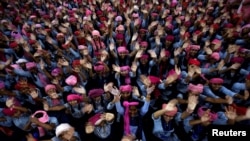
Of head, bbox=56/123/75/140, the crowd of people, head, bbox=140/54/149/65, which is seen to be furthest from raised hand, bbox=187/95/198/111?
head, bbox=56/123/75/140

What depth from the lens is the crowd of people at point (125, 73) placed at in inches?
132

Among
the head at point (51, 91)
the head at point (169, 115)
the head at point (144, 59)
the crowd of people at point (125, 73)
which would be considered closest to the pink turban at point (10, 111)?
the crowd of people at point (125, 73)

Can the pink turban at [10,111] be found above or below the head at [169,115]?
above

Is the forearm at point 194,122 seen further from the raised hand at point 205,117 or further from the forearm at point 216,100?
the forearm at point 216,100

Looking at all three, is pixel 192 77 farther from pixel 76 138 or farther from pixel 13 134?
pixel 13 134

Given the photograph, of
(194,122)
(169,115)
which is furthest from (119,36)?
Answer: (194,122)

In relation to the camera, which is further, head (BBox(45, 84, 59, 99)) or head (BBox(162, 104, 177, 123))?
head (BBox(45, 84, 59, 99))

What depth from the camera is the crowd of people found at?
3361mm

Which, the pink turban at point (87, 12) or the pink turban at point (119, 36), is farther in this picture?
the pink turban at point (87, 12)

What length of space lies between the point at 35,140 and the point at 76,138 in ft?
1.93

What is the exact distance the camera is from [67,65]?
4449 mm

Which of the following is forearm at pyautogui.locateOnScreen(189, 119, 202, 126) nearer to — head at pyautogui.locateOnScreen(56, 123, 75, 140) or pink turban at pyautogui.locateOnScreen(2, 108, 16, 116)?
head at pyautogui.locateOnScreen(56, 123, 75, 140)

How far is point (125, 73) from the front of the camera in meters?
4.21

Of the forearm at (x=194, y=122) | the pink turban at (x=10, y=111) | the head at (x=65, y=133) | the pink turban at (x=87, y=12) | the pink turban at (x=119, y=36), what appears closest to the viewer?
the head at (x=65, y=133)
